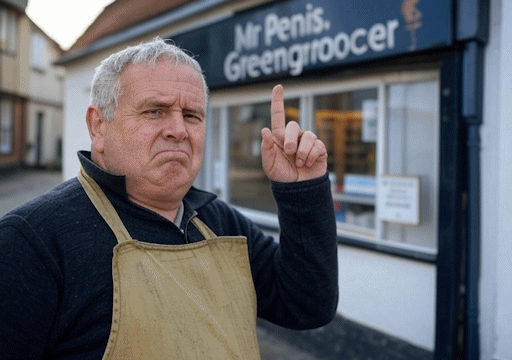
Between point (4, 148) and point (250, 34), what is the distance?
17.4 m

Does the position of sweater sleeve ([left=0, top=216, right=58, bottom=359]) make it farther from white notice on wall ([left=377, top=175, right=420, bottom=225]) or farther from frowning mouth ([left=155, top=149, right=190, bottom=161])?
white notice on wall ([left=377, top=175, right=420, bottom=225])

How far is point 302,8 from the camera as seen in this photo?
4785 millimetres

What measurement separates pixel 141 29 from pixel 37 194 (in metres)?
9.49

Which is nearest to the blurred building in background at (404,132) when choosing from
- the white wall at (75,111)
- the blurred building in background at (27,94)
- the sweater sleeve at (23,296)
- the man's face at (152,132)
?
the man's face at (152,132)

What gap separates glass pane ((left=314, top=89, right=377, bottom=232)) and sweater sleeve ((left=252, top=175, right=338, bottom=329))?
9.33ft

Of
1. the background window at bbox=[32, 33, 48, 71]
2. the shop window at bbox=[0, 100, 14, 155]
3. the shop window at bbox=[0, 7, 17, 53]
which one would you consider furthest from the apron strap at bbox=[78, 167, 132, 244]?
the background window at bbox=[32, 33, 48, 71]

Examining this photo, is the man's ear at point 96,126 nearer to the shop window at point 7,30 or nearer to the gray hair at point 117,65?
the gray hair at point 117,65

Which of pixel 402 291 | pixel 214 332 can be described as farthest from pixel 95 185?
pixel 402 291

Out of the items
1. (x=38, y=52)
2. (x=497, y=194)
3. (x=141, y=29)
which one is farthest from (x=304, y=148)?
(x=38, y=52)

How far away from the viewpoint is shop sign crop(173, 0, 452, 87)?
12.4 feet

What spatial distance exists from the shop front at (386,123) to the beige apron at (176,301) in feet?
8.18

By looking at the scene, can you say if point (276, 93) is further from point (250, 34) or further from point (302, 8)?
point (250, 34)

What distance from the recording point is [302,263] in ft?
5.78

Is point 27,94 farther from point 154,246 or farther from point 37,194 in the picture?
point 154,246
